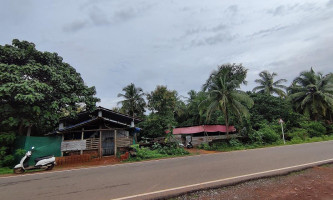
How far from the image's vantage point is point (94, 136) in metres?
15.8

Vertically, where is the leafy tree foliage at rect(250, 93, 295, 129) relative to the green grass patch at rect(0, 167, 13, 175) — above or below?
above

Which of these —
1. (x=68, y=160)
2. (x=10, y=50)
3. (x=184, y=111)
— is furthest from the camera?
(x=184, y=111)

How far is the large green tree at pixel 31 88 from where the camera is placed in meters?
10.5

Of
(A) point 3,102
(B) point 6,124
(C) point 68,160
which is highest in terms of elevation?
(A) point 3,102

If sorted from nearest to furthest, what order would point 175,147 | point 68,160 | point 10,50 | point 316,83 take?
1. point 10,50
2. point 68,160
3. point 175,147
4. point 316,83

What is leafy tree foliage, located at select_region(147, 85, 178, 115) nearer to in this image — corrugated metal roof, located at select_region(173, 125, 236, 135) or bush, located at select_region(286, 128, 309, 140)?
corrugated metal roof, located at select_region(173, 125, 236, 135)

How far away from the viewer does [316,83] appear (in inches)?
1025

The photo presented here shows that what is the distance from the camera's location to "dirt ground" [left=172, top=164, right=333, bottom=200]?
151 inches

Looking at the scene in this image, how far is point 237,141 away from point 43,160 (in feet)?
53.5

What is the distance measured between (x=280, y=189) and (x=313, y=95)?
2850 cm

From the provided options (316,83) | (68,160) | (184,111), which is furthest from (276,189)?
(316,83)

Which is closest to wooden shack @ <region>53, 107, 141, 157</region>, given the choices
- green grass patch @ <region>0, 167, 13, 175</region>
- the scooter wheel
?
green grass patch @ <region>0, 167, 13, 175</region>

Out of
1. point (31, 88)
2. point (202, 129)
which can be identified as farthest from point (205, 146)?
point (31, 88)

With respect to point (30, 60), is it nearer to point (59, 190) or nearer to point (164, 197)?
point (59, 190)
